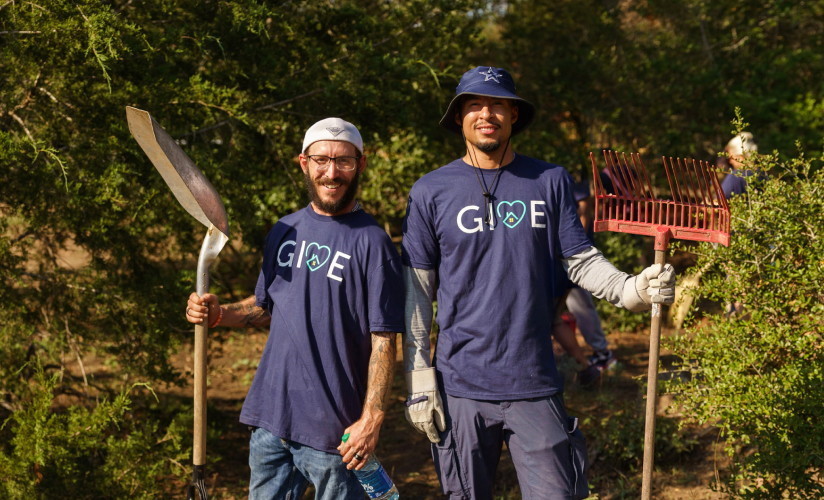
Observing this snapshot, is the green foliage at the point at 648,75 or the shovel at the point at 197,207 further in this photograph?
the green foliage at the point at 648,75

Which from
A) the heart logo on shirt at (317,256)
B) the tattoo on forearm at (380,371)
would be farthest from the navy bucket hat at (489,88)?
the tattoo on forearm at (380,371)

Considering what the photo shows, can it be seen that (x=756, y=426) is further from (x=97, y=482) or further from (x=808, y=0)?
(x=808, y=0)

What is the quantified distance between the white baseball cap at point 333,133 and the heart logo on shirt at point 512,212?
1.93 ft

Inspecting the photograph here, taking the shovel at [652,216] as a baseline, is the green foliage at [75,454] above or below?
below

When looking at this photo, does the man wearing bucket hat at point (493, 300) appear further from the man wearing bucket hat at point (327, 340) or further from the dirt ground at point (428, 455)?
the dirt ground at point (428, 455)

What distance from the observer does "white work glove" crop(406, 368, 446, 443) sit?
3.04 m

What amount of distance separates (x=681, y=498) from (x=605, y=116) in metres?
4.73

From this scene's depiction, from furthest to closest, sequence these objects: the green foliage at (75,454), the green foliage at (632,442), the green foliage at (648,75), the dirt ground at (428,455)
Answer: the green foliage at (648,75) < the green foliage at (632,442) < the dirt ground at (428,455) < the green foliage at (75,454)

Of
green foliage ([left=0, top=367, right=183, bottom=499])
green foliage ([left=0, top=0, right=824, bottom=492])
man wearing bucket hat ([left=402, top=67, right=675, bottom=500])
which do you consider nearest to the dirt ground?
green foliage ([left=0, top=367, right=183, bottom=499])

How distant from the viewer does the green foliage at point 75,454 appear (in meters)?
4.04

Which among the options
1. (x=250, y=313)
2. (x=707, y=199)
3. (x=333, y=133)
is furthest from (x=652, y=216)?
(x=250, y=313)

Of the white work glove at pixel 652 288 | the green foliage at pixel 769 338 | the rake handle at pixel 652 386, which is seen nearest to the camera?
the white work glove at pixel 652 288

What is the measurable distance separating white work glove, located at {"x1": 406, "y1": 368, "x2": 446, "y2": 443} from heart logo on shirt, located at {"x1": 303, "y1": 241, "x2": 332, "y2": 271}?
533mm

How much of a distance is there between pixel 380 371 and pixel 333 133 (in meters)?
0.89
